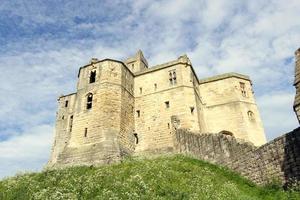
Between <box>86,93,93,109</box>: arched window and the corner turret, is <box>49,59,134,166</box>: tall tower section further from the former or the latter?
the corner turret

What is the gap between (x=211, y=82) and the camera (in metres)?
35.8

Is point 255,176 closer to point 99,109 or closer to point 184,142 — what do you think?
point 184,142

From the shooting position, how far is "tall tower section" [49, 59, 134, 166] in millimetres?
26641

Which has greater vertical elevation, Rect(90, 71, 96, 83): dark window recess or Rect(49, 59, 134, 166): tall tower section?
Rect(90, 71, 96, 83): dark window recess

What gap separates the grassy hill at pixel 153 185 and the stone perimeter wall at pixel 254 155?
2.23 ft

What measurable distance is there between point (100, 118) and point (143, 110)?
19.7 feet

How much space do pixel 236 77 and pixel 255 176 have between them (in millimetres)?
21537

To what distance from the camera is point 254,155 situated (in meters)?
15.4

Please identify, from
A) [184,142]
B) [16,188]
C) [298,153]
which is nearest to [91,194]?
[16,188]

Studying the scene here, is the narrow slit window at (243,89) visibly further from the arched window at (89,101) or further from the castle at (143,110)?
the arched window at (89,101)

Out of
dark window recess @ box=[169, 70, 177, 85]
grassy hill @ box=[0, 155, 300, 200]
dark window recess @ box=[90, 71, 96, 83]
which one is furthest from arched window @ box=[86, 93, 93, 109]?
grassy hill @ box=[0, 155, 300, 200]

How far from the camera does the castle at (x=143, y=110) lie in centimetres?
2762

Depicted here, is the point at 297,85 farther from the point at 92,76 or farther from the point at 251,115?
the point at 92,76

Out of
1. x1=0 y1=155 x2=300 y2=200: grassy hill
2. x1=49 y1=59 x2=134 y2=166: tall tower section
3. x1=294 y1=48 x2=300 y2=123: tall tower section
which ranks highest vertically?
x1=49 y1=59 x2=134 y2=166: tall tower section
